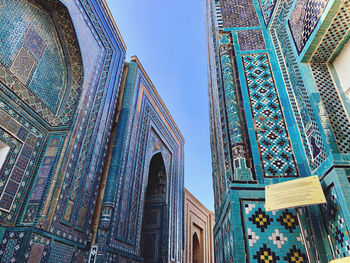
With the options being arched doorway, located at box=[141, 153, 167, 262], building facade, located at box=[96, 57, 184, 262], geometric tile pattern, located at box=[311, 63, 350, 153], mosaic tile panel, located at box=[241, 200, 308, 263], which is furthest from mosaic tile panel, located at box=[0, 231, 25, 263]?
arched doorway, located at box=[141, 153, 167, 262]

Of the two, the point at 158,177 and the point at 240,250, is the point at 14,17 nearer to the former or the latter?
the point at 240,250

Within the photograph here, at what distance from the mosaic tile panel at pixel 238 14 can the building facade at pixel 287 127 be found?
464mm

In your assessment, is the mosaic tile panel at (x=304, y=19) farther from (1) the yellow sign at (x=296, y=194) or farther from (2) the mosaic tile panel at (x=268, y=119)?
(1) the yellow sign at (x=296, y=194)

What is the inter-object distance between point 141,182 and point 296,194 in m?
5.46

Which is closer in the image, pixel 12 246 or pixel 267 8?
pixel 12 246

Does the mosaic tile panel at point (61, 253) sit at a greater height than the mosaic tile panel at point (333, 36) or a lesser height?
lesser

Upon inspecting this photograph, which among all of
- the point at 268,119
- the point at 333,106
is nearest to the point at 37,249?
the point at 268,119

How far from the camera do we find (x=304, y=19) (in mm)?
3061

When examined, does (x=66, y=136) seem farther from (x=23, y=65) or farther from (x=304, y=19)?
(x=304, y=19)

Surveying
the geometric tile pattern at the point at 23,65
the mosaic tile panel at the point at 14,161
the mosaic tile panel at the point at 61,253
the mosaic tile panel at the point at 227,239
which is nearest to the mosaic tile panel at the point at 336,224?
the mosaic tile panel at the point at 227,239

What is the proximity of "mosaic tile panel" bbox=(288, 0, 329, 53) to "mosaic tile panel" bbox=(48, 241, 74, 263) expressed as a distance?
4.43m

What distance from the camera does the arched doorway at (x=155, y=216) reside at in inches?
319

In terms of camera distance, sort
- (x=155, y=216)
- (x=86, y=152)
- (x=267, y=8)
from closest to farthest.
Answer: (x=267, y=8) < (x=86, y=152) < (x=155, y=216)

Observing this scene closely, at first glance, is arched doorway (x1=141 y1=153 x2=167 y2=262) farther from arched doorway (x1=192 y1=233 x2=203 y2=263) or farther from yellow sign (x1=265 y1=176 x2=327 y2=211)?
yellow sign (x1=265 y1=176 x2=327 y2=211)
